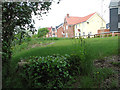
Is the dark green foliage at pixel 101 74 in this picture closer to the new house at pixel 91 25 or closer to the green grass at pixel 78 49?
the green grass at pixel 78 49

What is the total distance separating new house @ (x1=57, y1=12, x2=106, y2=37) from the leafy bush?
0.66 metres

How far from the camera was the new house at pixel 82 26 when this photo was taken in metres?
1.72

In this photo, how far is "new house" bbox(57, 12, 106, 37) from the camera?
172 cm

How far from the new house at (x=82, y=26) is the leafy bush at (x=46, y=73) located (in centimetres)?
66

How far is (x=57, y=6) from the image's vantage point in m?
2.18

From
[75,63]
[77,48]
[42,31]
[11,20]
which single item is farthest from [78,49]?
[11,20]

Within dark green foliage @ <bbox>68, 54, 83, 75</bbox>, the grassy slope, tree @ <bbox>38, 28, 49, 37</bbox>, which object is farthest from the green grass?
tree @ <bbox>38, 28, 49, 37</bbox>

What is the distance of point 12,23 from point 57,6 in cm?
105

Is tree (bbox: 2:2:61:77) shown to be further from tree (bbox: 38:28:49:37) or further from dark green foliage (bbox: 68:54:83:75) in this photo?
dark green foliage (bbox: 68:54:83:75)

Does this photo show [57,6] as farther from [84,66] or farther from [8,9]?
[84,66]

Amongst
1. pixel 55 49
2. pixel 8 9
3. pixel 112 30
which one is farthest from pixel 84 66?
pixel 8 9

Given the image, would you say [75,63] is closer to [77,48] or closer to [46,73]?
[77,48]

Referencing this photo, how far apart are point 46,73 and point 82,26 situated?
108cm

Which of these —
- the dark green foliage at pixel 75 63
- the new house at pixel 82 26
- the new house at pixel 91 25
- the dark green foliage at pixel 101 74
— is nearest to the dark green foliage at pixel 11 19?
the new house at pixel 82 26
